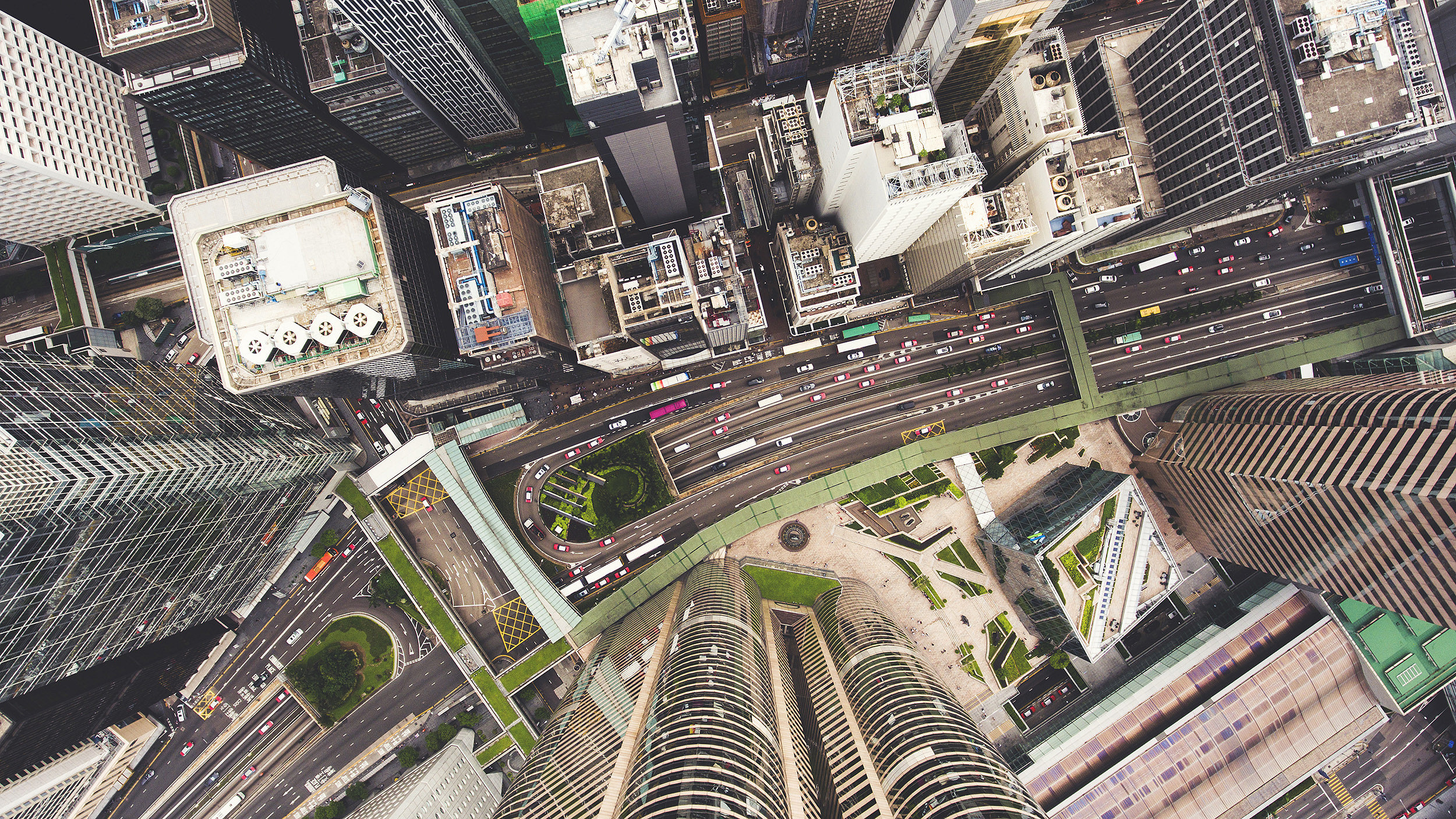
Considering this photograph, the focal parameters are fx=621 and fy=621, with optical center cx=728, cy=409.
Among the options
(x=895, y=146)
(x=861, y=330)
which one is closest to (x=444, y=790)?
(x=861, y=330)

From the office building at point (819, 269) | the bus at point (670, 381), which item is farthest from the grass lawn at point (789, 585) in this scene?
the office building at point (819, 269)

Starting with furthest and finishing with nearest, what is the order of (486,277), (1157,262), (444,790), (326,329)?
(1157,262), (444,790), (486,277), (326,329)

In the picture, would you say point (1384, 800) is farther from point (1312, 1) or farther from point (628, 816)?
point (628, 816)

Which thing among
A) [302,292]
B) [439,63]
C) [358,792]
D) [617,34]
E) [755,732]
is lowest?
[358,792]

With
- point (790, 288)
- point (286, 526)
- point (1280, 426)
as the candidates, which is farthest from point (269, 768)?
point (1280, 426)

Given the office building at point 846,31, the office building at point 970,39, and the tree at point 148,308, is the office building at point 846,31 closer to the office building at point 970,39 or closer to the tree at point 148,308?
the office building at point 970,39

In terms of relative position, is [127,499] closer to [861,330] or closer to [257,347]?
[257,347]
